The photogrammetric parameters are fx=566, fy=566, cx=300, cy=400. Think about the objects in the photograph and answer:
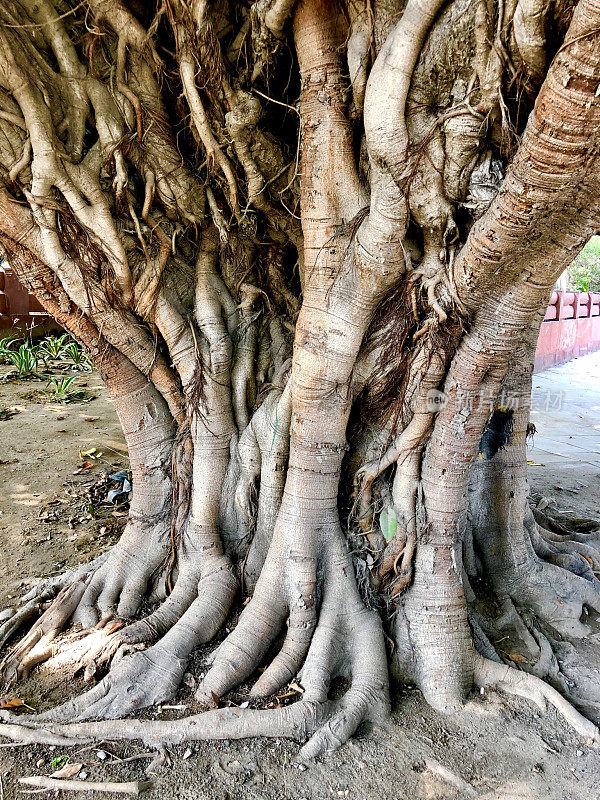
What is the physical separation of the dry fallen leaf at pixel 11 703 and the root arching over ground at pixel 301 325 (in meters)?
0.19

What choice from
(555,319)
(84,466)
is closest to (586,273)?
(555,319)

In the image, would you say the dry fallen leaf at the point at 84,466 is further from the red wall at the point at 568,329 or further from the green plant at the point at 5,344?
the red wall at the point at 568,329

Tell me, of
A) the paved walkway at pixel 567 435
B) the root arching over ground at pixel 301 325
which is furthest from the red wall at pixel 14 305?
the paved walkway at pixel 567 435

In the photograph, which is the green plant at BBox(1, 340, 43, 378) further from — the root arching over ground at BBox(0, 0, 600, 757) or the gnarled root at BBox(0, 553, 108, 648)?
the root arching over ground at BBox(0, 0, 600, 757)

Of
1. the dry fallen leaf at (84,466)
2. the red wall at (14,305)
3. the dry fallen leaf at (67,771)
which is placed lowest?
the dry fallen leaf at (67,771)

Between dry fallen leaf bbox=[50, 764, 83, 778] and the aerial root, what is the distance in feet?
5.48

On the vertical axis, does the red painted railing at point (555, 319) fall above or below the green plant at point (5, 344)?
above

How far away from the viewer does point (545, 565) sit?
3170 millimetres

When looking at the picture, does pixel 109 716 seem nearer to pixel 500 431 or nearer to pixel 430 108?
pixel 500 431

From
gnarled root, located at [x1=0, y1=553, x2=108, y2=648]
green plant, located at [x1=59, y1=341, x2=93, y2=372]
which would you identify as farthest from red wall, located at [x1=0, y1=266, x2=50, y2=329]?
gnarled root, located at [x1=0, y1=553, x2=108, y2=648]

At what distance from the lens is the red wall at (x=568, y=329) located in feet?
39.3

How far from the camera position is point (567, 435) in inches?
296

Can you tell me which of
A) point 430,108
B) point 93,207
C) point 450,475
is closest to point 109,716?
point 450,475

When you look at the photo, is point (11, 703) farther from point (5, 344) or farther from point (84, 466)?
point (5, 344)
